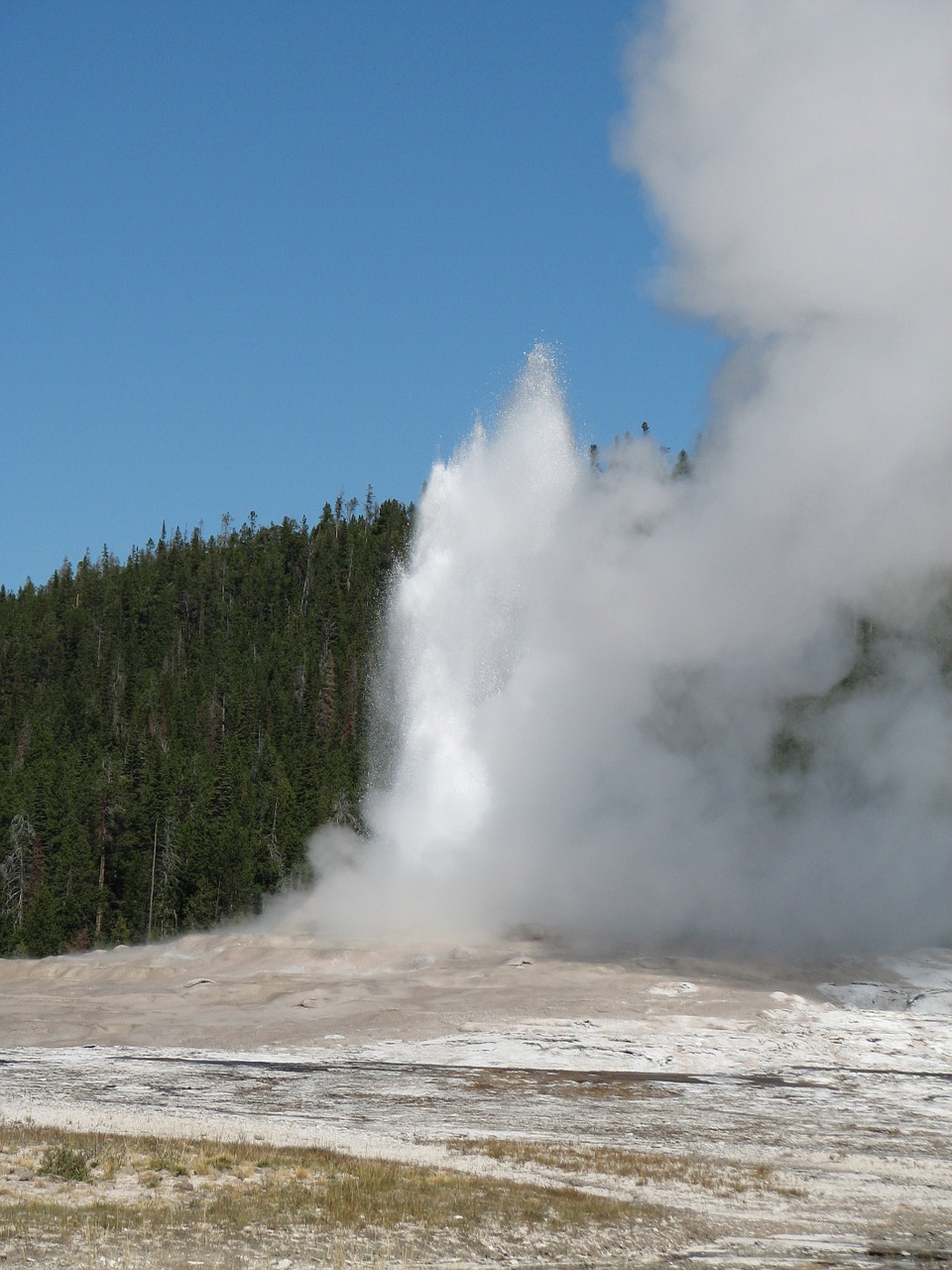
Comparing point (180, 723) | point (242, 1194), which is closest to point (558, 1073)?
point (242, 1194)

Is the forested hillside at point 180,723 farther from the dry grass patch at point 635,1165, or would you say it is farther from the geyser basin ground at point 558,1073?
the dry grass patch at point 635,1165

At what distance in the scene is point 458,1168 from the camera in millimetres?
14703

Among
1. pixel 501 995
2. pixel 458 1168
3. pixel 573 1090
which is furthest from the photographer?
pixel 501 995

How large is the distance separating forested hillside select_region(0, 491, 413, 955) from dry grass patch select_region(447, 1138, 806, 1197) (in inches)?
1497

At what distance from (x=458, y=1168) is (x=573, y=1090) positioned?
6318 millimetres

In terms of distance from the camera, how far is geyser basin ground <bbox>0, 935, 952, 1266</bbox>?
1375cm

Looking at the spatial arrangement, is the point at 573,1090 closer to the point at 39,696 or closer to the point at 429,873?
the point at 429,873

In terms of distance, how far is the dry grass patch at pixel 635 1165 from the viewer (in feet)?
47.2

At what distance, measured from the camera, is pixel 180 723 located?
82.6 meters

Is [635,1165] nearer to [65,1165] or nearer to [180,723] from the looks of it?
[65,1165]

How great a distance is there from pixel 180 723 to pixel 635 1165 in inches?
2771

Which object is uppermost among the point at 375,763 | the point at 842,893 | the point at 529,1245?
the point at 375,763

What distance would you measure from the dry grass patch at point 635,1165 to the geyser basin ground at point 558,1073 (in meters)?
0.05

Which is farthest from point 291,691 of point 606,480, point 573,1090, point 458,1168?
point 458,1168
